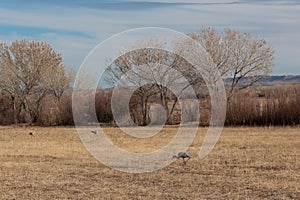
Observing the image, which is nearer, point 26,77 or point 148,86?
point 148,86

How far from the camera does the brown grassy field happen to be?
11438 millimetres

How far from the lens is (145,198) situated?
1095 cm

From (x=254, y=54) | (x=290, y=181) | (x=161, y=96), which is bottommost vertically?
(x=290, y=181)

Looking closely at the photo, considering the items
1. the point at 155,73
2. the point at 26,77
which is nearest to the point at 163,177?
the point at 155,73

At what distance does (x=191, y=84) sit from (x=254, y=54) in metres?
6.55

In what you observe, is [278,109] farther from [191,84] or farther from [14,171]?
[14,171]

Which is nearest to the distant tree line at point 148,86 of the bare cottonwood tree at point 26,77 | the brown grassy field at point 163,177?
the bare cottonwood tree at point 26,77

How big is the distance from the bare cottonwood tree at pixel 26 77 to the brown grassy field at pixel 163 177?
24.5 meters

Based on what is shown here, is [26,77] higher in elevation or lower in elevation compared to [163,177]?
higher

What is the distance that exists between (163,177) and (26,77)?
32.7 m

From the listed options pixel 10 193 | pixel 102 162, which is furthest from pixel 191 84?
pixel 10 193

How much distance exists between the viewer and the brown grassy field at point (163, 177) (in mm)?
11438

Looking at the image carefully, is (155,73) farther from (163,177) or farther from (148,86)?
(163,177)

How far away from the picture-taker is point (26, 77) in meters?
44.1
